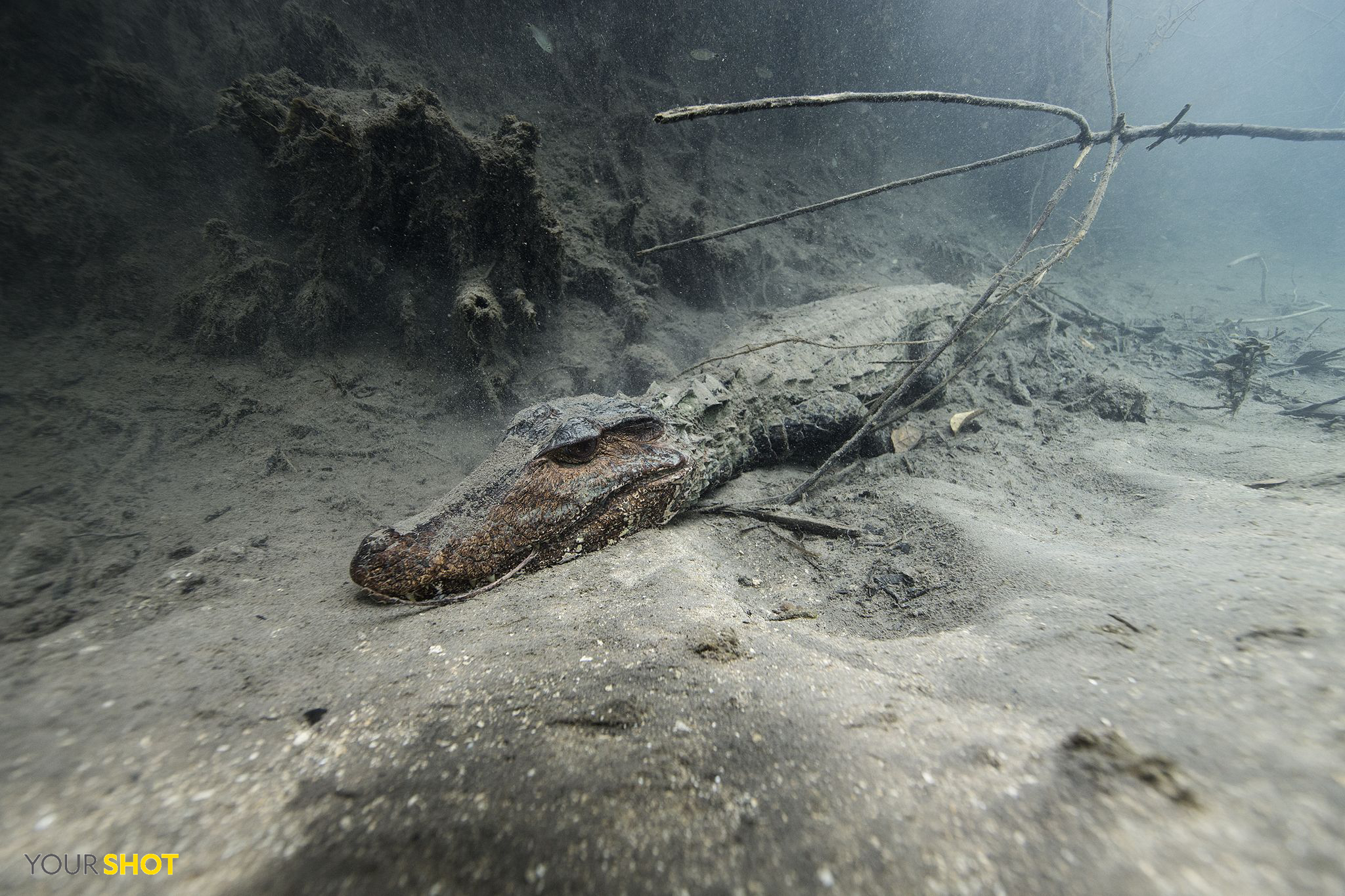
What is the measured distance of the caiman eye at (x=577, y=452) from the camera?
9.16 ft

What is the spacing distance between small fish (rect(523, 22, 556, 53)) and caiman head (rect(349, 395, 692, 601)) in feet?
28.1

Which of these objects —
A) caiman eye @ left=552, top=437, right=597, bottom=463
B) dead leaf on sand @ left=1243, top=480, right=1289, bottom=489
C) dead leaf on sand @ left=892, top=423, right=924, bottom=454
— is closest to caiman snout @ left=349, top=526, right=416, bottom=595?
caiman eye @ left=552, top=437, right=597, bottom=463

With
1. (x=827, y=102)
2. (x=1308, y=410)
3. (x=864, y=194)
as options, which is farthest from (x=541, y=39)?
(x=1308, y=410)

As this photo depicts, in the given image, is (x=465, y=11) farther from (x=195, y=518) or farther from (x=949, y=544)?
(x=949, y=544)

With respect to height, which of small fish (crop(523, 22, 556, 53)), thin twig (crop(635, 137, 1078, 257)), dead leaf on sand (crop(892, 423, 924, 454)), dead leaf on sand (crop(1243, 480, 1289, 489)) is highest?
small fish (crop(523, 22, 556, 53))

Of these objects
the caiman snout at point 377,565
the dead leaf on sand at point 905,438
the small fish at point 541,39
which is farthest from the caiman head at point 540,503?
the small fish at point 541,39

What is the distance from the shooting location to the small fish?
8047 millimetres

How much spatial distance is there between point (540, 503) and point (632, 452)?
2.49 feet

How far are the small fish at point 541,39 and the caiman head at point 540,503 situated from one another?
857 cm

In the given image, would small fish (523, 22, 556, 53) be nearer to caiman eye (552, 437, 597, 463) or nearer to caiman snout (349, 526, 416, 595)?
caiman eye (552, 437, 597, 463)

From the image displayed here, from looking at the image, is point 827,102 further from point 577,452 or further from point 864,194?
point 577,452

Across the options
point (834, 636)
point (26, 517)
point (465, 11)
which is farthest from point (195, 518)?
point (465, 11)

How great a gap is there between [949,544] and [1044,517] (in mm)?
971

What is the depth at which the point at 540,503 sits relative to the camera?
2588 millimetres
